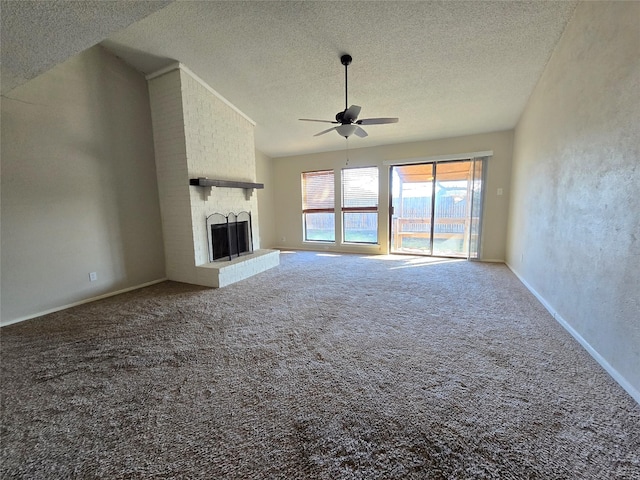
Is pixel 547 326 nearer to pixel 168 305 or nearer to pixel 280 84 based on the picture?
pixel 168 305

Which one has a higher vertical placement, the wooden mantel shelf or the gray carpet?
the wooden mantel shelf

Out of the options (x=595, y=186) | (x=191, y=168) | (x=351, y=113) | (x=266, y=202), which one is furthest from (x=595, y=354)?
(x=266, y=202)

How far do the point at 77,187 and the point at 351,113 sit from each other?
3.58m

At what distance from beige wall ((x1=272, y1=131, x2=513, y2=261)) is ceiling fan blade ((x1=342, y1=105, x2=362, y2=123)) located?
8.94 ft

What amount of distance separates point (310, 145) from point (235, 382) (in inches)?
211

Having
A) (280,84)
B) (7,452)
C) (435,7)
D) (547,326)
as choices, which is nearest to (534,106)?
(435,7)

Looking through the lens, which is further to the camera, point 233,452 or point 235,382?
point 235,382

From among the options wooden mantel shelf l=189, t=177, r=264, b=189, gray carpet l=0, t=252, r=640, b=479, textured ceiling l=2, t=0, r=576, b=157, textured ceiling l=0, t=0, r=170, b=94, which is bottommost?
gray carpet l=0, t=252, r=640, b=479

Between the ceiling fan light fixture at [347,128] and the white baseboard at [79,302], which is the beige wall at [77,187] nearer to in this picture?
the white baseboard at [79,302]

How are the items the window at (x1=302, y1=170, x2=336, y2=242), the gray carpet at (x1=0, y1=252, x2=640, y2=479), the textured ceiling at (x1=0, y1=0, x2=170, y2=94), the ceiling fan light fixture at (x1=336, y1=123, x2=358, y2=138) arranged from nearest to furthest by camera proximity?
the gray carpet at (x1=0, y1=252, x2=640, y2=479), the textured ceiling at (x1=0, y1=0, x2=170, y2=94), the ceiling fan light fixture at (x1=336, y1=123, x2=358, y2=138), the window at (x1=302, y1=170, x2=336, y2=242)

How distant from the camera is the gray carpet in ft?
3.91

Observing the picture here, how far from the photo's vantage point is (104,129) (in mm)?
3553

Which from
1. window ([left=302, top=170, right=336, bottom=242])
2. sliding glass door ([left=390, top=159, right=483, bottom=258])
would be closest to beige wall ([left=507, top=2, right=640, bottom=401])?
sliding glass door ([left=390, top=159, right=483, bottom=258])

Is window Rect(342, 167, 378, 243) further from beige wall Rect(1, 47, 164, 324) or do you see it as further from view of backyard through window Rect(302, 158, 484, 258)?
beige wall Rect(1, 47, 164, 324)
